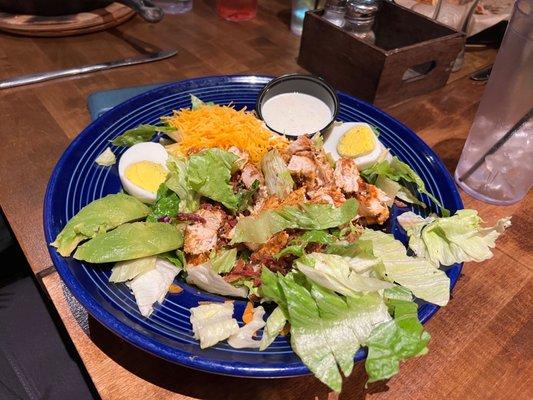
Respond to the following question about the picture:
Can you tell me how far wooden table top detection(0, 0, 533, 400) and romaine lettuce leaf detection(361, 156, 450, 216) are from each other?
0.35m

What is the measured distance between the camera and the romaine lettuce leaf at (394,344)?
107 cm

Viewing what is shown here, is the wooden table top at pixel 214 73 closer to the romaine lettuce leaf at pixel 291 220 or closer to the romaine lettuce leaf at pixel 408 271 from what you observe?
the romaine lettuce leaf at pixel 408 271

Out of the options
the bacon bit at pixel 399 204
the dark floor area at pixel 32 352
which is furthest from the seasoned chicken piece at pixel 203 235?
the dark floor area at pixel 32 352

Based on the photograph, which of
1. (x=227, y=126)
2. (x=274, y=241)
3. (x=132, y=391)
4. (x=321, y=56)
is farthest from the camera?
(x=321, y=56)

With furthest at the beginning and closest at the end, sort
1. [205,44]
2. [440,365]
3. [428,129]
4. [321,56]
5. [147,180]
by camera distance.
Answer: [205,44] < [321,56] < [428,129] < [147,180] < [440,365]

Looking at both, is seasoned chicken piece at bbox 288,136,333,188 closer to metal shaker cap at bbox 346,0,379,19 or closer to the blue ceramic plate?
the blue ceramic plate

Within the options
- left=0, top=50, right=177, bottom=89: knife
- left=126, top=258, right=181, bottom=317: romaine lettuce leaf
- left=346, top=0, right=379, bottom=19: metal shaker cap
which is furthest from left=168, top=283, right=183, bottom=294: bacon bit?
left=346, top=0, right=379, bottom=19: metal shaker cap

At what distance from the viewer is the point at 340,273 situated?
4.19ft

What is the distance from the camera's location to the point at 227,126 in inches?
69.4

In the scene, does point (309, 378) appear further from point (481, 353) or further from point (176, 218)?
point (176, 218)

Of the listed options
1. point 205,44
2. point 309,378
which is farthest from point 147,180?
point 205,44

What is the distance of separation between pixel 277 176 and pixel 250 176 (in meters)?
0.10

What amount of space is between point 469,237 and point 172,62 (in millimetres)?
2045

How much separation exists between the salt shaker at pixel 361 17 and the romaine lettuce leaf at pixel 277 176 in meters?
1.15
